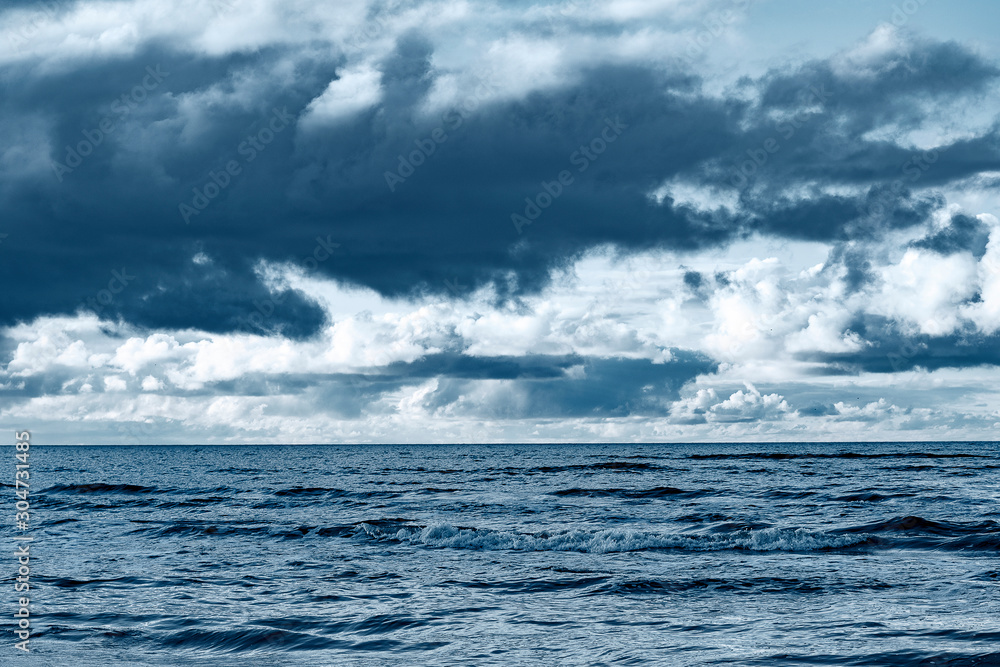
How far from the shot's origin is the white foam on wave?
20406mm

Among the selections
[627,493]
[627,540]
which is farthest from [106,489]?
[627,540]

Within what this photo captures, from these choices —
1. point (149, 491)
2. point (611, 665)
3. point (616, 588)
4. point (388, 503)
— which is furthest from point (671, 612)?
point (149, 491)

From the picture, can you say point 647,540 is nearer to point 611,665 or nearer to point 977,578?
point 977,578

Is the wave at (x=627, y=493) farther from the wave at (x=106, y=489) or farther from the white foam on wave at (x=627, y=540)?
the wave at (x=106, y=489)

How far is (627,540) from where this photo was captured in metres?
21.3

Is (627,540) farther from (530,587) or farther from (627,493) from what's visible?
(627,493)

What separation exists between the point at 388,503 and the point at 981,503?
24.0 metres

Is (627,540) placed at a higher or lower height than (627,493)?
higher

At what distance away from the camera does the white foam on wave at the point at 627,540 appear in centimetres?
2041

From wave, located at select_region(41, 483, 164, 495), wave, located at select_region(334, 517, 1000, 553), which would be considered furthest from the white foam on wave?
wave, located at select_region(41, 483, 164, 495)

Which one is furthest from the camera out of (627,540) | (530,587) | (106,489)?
(106,489)

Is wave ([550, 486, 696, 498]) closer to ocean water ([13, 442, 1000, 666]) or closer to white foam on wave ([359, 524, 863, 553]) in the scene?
ocean water ([13, 442, 1000, 666])

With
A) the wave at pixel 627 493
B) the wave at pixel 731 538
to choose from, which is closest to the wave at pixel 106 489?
the wave at pixel 627 493

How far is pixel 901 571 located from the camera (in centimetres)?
1628
